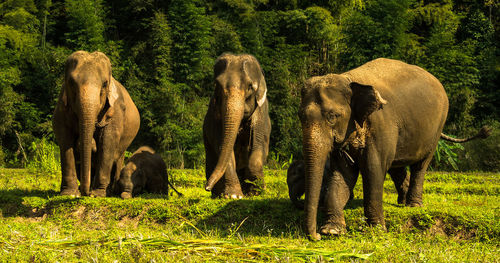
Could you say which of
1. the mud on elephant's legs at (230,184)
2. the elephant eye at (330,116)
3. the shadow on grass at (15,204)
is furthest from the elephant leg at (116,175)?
the elephant eye at (330,116)

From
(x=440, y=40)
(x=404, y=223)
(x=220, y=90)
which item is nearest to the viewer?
(x=404, y=223)

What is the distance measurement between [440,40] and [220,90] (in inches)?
519

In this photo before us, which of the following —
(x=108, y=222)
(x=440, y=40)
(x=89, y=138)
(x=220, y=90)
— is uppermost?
(x=440, y=40)

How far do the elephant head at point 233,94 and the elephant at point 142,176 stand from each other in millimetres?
2127

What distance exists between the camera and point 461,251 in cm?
623

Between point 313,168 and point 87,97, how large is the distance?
402cm

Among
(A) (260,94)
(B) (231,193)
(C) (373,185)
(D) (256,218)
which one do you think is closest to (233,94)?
(A) (260,94)

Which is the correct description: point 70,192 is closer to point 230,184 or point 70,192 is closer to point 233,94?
point 230,184

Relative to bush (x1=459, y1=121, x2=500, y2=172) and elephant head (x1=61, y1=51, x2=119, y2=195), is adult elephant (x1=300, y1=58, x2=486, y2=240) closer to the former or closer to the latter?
elephant head (x1=61, y1=51, x2=119, y2=195)

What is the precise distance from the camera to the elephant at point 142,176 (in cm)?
981

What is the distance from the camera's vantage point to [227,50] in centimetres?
2166

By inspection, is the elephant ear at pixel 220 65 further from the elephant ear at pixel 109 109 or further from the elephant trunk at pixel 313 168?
the elephant trunk at pixel 313 168

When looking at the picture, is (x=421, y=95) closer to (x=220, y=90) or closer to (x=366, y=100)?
(x=366, y=100)

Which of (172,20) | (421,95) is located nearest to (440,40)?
(172,20)
